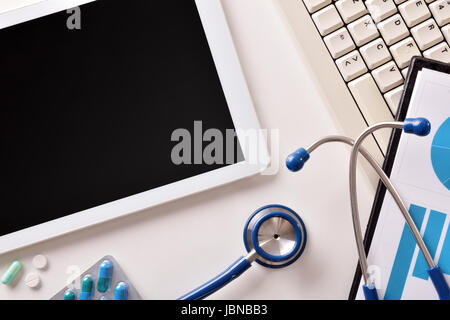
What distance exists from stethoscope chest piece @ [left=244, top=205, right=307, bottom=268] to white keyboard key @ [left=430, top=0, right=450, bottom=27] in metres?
0.31

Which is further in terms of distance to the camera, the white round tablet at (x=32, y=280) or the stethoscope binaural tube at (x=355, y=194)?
the white round tablet at (x=32, y=280)

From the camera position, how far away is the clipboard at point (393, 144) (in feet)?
1.75

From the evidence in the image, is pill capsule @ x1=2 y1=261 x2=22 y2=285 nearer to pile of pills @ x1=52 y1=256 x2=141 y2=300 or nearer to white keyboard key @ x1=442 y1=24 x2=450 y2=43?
pile of pills @ x1=52 y1=256 x2=141 y2=300

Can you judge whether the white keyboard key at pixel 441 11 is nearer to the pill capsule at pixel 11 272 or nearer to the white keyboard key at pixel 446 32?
the white keyboard key at pixel 446 32

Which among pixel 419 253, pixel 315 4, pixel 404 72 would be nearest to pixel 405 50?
pixel 404 72

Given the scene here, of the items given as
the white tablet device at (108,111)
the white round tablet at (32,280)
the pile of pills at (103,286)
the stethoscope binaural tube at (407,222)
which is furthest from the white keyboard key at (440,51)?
the white round tablet at (32,280)

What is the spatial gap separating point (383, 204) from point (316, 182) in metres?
0.09

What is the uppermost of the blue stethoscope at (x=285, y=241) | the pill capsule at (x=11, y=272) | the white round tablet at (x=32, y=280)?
the pill capsule at (x=11, y=272)

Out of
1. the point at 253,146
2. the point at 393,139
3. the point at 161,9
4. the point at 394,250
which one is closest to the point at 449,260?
the point at 394,250

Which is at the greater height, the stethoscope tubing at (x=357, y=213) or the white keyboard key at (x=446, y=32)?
the white keyboard key at (x=446, y=32)

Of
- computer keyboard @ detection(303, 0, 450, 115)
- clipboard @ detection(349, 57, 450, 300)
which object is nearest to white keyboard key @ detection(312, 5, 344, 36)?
computer keyboard @ detection(303, 0, 450, 115)

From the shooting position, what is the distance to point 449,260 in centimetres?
55

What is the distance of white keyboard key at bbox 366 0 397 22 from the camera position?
54 centimetres

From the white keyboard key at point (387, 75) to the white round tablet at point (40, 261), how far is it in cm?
53
